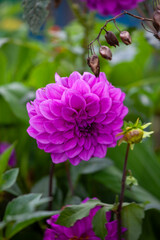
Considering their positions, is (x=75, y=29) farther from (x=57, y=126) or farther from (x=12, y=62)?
(x=57, y=126)

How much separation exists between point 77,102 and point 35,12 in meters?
0.23

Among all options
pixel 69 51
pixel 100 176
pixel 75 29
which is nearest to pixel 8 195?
pixel 100 176

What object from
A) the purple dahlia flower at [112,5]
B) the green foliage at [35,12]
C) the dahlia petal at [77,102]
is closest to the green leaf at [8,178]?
the dahlia petal at [77,102]

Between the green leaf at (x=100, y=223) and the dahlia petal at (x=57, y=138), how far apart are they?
12 centimetres

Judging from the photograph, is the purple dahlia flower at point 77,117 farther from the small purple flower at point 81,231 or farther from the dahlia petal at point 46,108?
the small purple flower at point 81,231

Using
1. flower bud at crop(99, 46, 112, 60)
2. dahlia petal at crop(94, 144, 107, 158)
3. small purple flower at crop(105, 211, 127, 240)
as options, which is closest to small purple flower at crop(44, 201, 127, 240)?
small purple flower at crop(105, 211, 127, 240)

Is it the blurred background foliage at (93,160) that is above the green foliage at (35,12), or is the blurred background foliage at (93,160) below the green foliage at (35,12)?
below

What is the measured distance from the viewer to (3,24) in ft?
Answer: 5.62

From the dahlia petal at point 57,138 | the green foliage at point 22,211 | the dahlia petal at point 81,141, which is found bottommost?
the green foliage at point 22,211

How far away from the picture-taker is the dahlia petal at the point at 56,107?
0.43 meters

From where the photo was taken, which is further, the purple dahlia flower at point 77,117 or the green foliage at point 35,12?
the green foliage at point 35,12

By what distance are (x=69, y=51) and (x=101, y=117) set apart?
575 millimetres

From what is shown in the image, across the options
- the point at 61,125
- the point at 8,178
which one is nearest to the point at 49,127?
the point at 61,125

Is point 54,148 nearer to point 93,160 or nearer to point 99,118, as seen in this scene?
point 99,118
